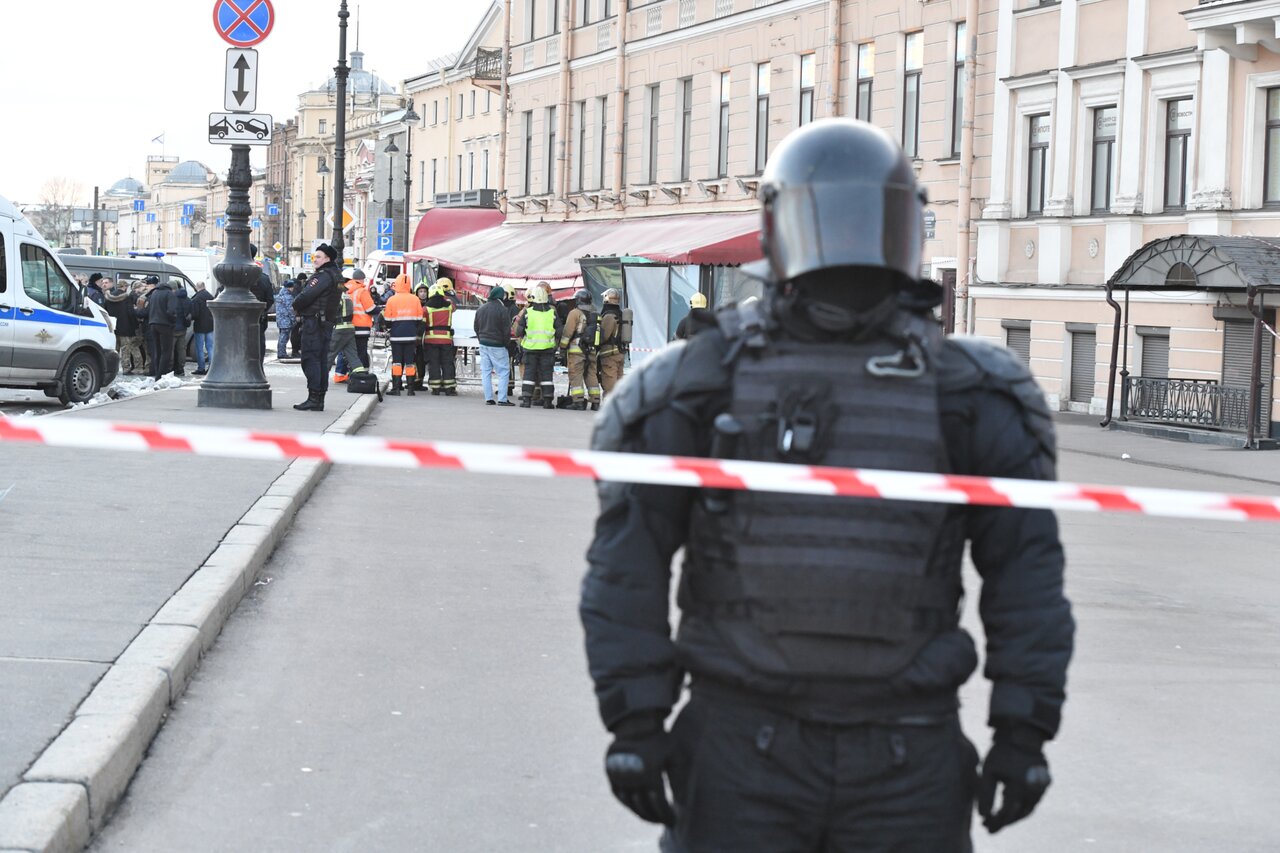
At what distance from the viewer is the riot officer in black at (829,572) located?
115 inches

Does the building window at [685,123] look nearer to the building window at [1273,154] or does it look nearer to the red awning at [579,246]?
the red awning at [579,246]

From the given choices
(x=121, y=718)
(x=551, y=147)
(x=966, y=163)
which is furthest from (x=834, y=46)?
(x=121, y=718)

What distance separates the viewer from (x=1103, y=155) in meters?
28.2

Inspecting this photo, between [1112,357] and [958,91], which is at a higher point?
[958,91]

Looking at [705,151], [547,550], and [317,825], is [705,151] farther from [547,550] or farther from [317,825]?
[317,825]

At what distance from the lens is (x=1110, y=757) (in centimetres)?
626

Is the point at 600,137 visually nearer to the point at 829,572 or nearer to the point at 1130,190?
the point at 1130,190

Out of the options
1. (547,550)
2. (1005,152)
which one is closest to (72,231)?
(1005,152)

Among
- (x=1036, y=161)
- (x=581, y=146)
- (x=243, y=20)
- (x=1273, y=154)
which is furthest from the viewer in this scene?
(x=581, y=146)

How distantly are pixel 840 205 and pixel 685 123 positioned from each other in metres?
38.5

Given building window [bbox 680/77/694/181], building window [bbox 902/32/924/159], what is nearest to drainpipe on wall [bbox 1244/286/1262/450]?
building window [bbox 902/32/924/159]

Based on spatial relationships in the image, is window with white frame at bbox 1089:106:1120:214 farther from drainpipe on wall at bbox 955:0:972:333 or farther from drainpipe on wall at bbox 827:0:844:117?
drainpipe on wall at bbox 827:0:844:117

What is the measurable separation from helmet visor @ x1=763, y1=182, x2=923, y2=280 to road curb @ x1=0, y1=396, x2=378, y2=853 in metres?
2.52

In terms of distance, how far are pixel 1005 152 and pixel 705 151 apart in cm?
1080
